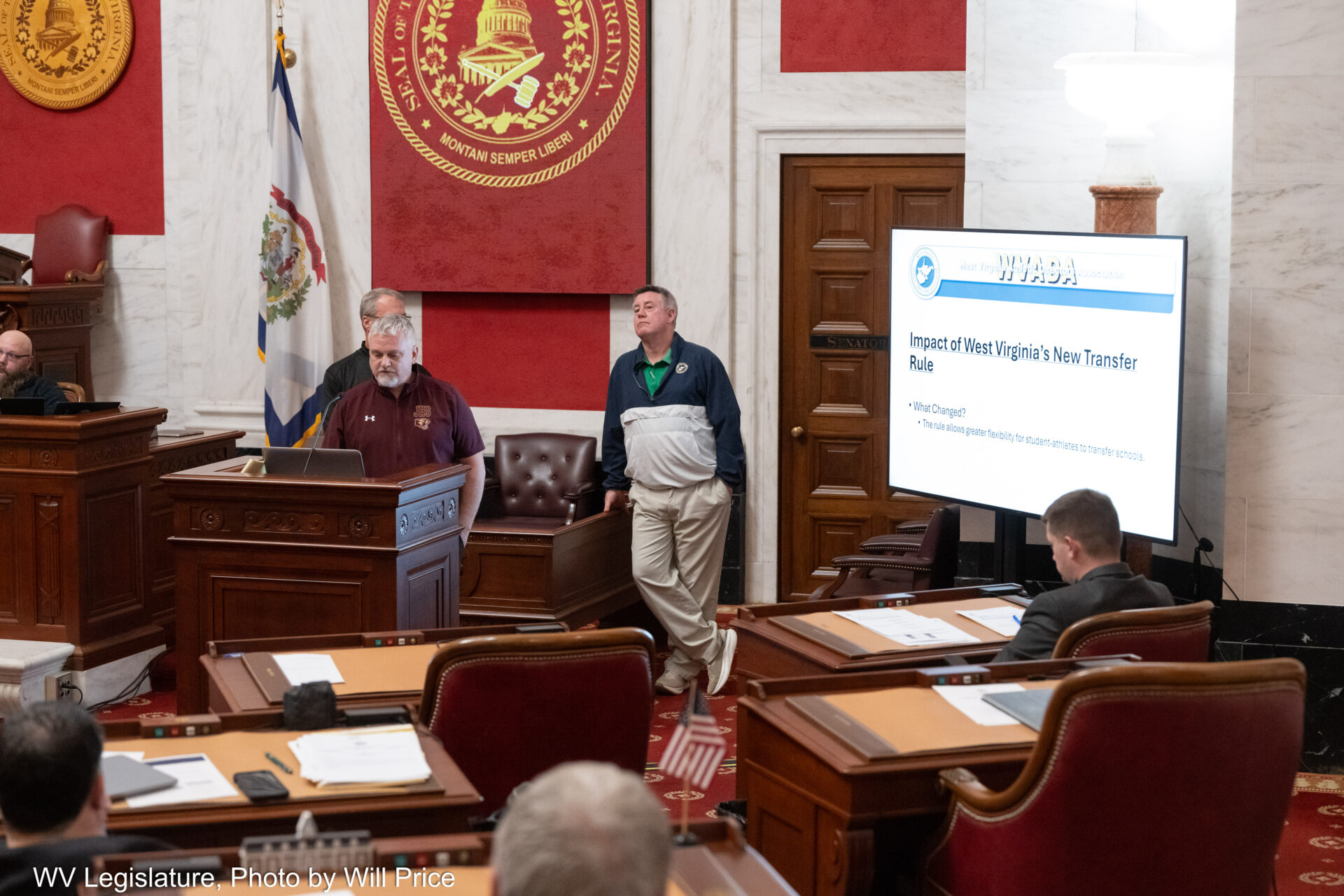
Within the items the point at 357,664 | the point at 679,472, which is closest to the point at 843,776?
the point at 357,664

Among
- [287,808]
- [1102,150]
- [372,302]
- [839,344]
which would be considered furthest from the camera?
[839,344]

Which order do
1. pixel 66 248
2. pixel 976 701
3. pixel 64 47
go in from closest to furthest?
pixel 976 701 → pixel 66 248 → pixel 64 47

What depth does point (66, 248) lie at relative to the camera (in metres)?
8.52

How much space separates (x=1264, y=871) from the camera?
284 centimetres

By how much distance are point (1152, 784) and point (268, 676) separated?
1991 mm

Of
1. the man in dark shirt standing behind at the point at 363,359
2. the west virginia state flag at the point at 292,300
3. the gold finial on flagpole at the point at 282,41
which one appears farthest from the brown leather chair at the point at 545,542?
the gold finial on flagpole at the point at 282,41

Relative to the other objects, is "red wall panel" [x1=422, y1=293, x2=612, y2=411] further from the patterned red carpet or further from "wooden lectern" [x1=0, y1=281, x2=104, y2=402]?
the patterned red carpet

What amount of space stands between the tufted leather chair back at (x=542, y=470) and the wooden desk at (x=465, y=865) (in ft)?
16.6

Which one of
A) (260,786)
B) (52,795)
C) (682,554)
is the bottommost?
(682,554)

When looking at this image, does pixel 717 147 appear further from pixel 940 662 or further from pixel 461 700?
pixel 461 700

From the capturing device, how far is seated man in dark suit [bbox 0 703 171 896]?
2.14m

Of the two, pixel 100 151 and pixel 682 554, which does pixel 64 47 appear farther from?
pixel 682 554

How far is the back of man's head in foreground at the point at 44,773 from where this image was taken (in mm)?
2174

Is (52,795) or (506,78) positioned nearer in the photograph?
(52,795)
